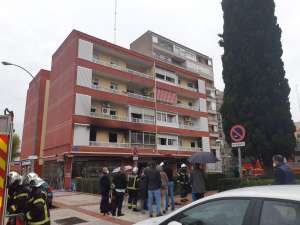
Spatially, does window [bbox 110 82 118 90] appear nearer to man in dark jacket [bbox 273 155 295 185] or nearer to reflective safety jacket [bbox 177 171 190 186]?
reflective safety jacket [bbox 177 171 190 186]

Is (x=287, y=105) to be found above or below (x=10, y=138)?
above

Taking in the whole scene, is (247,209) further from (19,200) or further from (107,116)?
(107,116)

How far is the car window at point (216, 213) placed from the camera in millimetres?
2656

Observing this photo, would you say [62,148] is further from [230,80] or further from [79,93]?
[230,80]

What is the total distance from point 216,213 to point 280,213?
2.25 ft

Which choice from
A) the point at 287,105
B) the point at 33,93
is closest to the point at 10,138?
the point at 287,105

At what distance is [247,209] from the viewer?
102 inches

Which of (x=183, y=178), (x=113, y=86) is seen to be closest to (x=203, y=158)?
(x=183, y=178)

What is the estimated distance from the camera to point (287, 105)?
18.5 meters

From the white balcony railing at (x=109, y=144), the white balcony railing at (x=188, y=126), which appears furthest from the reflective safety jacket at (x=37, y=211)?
the white balcony railing at (x=188, y=126)

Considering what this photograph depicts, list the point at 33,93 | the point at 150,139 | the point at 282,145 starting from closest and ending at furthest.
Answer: the point at 282,145 → the point at 150,139 → the point at 33,93

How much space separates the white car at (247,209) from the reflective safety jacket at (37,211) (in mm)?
2322

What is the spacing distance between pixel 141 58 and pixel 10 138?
31.1 meters

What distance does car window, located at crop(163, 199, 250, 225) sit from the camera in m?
2.66
